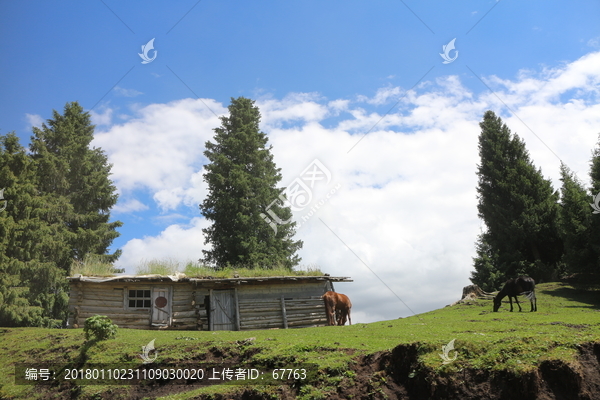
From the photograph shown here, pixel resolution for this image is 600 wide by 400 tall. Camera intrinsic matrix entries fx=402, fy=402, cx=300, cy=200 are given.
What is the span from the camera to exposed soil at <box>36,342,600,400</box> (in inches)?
298

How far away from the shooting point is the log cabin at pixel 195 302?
22.4 metres

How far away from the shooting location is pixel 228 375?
11.8 m

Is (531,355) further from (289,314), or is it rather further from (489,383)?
(289,314)

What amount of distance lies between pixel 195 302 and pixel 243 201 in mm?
14205

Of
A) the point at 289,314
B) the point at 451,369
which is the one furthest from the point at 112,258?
the point at 451,369

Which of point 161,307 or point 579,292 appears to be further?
point 579,292

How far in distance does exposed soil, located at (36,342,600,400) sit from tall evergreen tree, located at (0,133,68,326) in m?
22.2

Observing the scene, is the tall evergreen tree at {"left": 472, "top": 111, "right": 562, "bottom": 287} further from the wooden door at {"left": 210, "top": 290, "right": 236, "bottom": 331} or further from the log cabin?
the wooden door at {"left": 210, "top": 290, "right": 236, "bottom": 331}

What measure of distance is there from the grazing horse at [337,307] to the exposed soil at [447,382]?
1446 centimetres

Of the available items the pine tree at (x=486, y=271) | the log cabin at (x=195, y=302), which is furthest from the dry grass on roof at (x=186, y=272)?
the pine tree at (x=486, y=271)

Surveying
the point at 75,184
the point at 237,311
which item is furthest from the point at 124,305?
the point at 75,184

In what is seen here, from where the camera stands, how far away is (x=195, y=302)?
23.5 m

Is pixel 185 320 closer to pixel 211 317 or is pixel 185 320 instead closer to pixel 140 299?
pixel 211 317

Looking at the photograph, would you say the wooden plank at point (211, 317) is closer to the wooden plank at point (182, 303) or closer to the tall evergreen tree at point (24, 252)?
the wooden plank at point (182, 303)
